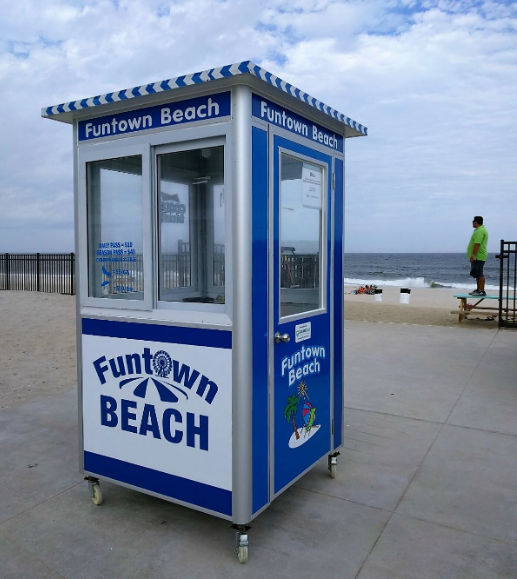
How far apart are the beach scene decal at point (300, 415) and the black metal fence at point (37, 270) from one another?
53.5 feet

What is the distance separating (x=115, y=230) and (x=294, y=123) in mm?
1301

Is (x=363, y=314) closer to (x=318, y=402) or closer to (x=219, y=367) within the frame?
(x=318, y=402)

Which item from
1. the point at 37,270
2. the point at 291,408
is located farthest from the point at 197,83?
the point at 37,270

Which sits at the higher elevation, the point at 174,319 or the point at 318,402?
the point at 174,319

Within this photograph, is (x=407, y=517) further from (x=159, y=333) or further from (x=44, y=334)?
(x=44, y=334)

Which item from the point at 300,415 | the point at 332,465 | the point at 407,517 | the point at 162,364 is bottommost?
the point at 407,517

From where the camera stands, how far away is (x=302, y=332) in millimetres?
3293

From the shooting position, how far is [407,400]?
18.4 ft

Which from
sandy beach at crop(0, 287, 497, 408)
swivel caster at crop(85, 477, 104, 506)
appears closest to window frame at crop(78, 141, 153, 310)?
swivel caster at crop(85, 477, 104, 506)

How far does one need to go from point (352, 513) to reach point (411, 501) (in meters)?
0.44

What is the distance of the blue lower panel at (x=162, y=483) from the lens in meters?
2.90

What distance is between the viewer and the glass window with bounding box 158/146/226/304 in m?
3.26

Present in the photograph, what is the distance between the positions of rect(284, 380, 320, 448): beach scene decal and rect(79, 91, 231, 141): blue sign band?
1.69 m

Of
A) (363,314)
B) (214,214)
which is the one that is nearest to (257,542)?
(214,214)
